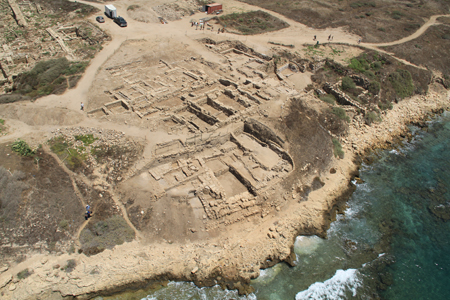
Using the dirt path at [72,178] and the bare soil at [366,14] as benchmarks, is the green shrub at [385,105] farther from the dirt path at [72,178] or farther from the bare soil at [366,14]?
the dirt path at [72,178]

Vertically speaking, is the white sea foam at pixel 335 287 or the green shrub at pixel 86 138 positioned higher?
the green shrub at pixel 86 138

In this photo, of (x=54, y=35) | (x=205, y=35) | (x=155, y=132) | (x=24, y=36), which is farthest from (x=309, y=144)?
(x=24, y=36)

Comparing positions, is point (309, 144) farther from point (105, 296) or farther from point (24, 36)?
point (24, 36)

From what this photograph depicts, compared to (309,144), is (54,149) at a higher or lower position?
lower

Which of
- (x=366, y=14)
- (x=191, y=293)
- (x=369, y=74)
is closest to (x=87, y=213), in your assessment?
(x=191, y=293)

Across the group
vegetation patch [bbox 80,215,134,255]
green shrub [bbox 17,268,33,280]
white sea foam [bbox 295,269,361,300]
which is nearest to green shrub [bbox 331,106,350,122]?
white sea foam [bbox 295,269,361,300]

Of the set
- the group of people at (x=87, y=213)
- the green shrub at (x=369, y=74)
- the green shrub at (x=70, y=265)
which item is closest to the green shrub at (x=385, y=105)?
the green shrub at (x=369, y=74)
